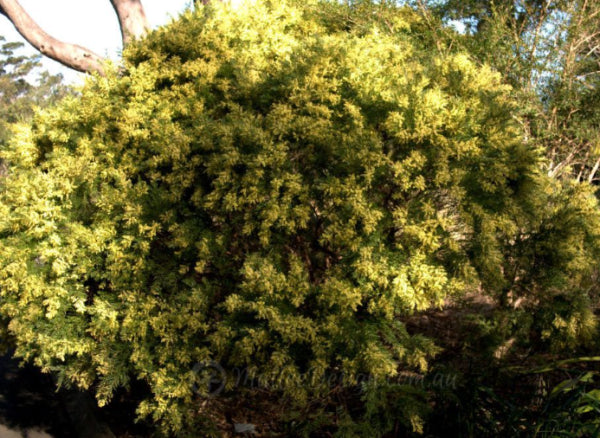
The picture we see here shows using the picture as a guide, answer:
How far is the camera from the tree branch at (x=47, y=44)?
8781 millimetres

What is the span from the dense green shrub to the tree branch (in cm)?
351

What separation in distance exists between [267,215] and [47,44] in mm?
7051

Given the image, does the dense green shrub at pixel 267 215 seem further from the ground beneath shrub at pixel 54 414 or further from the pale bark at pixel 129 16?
the pale bark at pixel 129 16

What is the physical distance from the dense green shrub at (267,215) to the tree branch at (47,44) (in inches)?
138

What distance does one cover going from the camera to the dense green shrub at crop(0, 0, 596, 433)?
14.0 ft

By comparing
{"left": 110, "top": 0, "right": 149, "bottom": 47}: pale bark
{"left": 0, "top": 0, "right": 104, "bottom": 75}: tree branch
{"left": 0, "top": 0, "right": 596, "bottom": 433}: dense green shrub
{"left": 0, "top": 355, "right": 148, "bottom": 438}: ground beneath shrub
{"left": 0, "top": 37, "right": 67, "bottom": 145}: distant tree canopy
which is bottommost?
{"left": 0, "top": 355, "right": 148, "bottom": 438}: ground beneath shrub

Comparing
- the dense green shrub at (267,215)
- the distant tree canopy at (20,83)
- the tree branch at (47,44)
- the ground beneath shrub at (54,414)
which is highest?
the distant tree canopy at (20,83)

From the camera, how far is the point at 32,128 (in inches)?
239

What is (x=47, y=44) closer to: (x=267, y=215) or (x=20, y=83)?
(x=267, y=215)

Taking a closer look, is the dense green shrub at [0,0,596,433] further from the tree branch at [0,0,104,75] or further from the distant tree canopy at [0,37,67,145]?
the distant tree canopy at [0,37,67,145]

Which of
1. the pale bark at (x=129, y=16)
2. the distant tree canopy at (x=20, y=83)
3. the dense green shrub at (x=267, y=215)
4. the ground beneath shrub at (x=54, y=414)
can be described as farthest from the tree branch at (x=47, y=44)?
the distant tree canopy at (x=20, y=83)

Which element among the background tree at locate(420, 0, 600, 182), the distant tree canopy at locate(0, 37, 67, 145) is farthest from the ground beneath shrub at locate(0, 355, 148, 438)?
the distant tree canopy at locate(0, 37, 67, 145)

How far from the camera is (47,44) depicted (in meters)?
8.86

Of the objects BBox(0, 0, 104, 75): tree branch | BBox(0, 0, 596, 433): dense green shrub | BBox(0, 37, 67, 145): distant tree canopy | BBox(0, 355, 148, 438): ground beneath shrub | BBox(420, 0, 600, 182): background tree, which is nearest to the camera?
BBox(0, 0, 596, 433): dense green shrub
